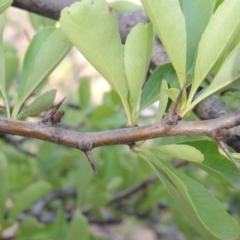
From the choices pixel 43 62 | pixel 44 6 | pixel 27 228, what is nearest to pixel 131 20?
pixel 44 6

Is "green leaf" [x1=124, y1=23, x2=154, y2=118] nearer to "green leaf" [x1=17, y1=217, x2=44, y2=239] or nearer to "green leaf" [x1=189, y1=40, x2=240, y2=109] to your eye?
"green leaf" [x1=189, y1=40, x2=240, y2=109]

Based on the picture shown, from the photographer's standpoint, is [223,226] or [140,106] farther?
[140,106]

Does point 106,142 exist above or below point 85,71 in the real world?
above

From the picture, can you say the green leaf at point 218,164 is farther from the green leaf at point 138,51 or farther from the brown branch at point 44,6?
the brown branch at point 44,6

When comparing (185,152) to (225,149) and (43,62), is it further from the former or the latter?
(43,62)

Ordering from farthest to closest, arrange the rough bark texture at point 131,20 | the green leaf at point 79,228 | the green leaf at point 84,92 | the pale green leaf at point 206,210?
the green leaf at point 84,92 → the green leaf at point 79,228 → the rough bark texture at point 131,20 → the pale green leaf at point 206,210

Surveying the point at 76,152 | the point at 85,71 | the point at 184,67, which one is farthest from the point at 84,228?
the point at 85,71

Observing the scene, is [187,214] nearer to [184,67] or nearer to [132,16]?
[184,67]

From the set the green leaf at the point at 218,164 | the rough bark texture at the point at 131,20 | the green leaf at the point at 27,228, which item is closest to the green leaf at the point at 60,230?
the green leaf at the point at 27,228
